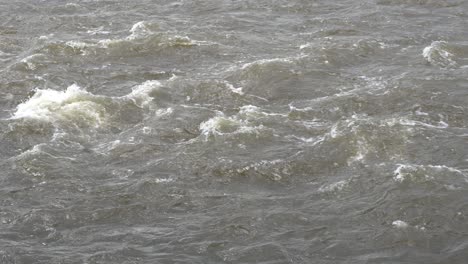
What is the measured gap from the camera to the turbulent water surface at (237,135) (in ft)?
35.7

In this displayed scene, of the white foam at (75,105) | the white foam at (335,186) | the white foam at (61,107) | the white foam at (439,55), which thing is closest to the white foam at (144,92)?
the white foam at (75,105)

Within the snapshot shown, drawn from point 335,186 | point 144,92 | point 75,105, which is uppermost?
Result: point 75,105

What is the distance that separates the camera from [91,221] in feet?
37.2

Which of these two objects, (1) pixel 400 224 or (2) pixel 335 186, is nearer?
(1) pixel 400 224

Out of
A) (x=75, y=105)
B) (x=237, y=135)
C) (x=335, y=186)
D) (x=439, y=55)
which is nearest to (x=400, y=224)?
(x=335, y=186)

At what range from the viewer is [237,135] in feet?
45.2

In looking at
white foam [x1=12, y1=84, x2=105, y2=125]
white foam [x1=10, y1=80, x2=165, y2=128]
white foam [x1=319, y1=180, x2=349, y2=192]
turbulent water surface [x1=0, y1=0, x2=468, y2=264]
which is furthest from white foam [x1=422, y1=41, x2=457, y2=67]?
white foam [x1=12, y1=84, x2=105, y2=125]

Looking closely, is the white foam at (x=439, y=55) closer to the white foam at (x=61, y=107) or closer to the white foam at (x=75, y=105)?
the white foam at (x=75, y=105)

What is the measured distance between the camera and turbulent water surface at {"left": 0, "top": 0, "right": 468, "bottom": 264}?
1088 centimetres

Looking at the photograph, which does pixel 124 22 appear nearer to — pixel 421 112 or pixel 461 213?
pixel 421 112

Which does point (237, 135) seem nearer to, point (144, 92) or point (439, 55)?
point (144, 92)

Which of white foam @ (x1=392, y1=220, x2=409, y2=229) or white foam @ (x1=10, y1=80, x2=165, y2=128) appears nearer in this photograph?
white foam @ (x1=392, y1=220, x2=409, y2=229)

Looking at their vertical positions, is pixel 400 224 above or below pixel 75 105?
below

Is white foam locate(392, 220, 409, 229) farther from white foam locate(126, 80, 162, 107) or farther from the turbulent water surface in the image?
white foam locate(126, 80, 162, 107)
